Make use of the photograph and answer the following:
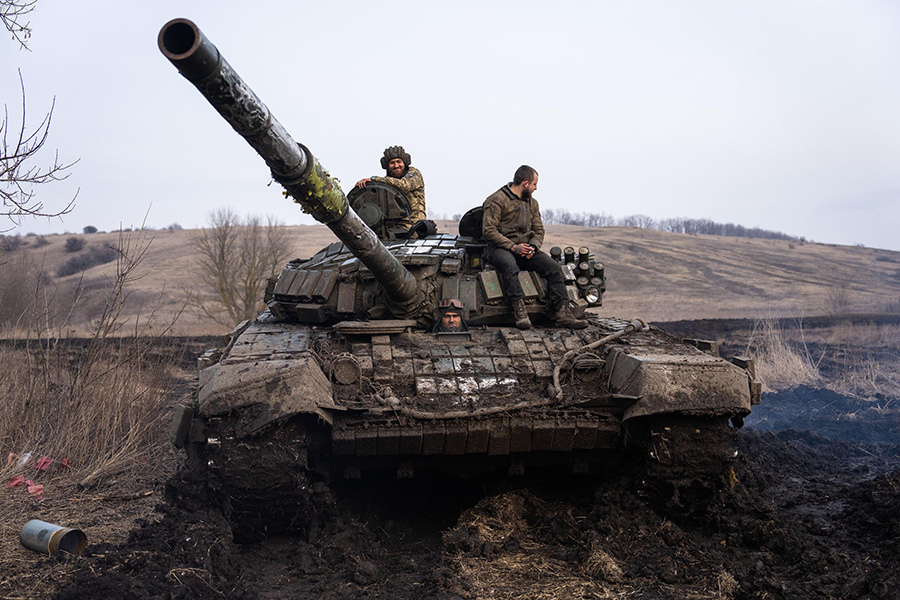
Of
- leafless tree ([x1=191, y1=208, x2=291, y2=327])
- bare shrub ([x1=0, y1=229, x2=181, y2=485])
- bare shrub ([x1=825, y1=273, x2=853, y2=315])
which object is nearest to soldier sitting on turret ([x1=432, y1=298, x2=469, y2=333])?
bare shrub ([x1=0, y1=229, x2=181, y2=485])

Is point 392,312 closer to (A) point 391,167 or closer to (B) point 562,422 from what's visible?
(B) point 562,422

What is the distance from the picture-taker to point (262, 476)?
607 centimetres

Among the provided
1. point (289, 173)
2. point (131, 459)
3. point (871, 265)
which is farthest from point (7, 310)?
point (871, 265)

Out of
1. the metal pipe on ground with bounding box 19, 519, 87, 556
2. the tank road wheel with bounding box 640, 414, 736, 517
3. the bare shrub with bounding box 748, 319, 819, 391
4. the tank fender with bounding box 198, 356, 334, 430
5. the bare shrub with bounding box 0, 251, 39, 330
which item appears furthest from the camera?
the bare shrub with bounding box 0, 251, 39, 330

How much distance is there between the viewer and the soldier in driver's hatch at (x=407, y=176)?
10.2 m

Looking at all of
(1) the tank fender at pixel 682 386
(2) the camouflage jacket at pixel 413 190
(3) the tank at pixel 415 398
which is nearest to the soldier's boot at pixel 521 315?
(3) the tank at pixel 415 398

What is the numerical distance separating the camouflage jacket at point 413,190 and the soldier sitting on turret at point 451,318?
7.56 feet

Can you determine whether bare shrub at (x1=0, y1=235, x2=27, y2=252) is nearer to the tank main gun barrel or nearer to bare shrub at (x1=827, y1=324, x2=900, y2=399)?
the tank main gun barrel

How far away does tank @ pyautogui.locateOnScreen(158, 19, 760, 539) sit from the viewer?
604 cm

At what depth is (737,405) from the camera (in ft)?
21.2

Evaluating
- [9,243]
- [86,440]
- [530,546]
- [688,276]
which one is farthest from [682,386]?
[688,276]

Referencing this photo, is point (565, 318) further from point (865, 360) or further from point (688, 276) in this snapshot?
point (688, 276)

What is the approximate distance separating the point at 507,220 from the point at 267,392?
3.72 m

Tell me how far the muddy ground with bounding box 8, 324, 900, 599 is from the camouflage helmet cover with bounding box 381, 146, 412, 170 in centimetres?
444
